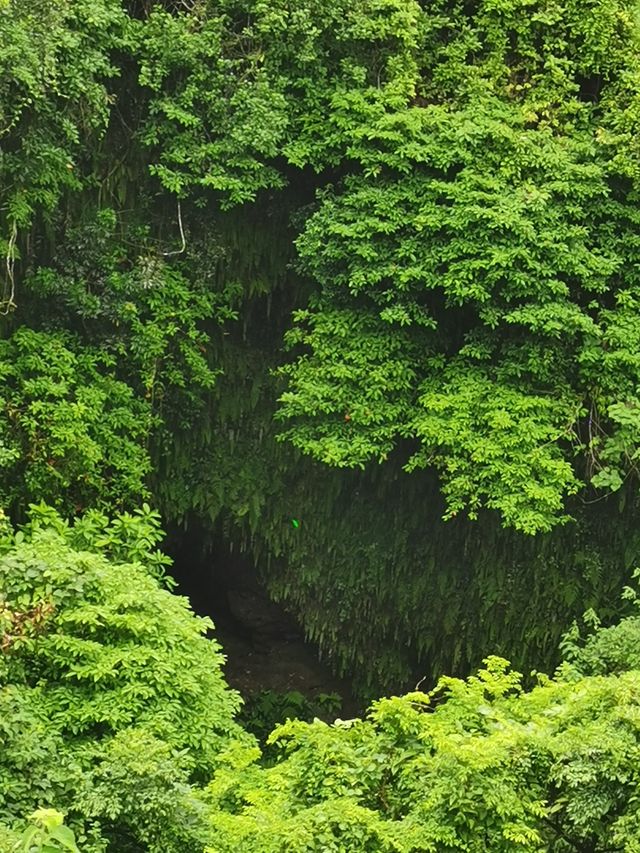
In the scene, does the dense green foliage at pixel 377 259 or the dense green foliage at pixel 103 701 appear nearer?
the dense green foliage at pixel 103 701

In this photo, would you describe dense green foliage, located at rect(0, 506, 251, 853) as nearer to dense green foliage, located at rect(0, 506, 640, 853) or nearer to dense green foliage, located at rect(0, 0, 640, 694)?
dense green foliage, located at rect(0, 506, 640, 853)

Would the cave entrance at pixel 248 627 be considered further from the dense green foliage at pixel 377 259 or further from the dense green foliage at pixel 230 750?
the dense green foliage at pixel 230 750

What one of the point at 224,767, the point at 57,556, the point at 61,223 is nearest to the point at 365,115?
the point at 61,223

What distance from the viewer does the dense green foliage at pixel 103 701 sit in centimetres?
532

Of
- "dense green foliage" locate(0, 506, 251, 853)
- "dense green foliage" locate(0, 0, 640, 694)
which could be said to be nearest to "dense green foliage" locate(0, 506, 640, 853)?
"dense green foliage" locate(0, 506, 251, 853)

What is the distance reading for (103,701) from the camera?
606cm

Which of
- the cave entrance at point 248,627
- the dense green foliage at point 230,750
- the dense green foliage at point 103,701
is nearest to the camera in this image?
the dense green foliage at point 230,750

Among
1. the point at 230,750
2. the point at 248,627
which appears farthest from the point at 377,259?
the point at 248,627

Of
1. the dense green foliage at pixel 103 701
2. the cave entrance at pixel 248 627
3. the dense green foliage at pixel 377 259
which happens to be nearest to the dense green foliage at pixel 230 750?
the dense green foliage at pixel 103 701

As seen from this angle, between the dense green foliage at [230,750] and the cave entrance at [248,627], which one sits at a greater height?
the dense green foliage at [230,750]

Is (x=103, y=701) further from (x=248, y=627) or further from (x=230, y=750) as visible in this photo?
(x=248, y=627)

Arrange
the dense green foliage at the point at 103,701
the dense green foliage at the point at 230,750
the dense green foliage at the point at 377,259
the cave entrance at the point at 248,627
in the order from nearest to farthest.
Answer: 1. the dense green foliage at the point at 230,750
2. the dense green foliage at the point at 103,701
3. the dense green foliage at the point at 377,259
4. the cave entrance at the point at 248,627

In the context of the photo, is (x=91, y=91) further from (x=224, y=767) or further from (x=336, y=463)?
(x=224, y=767)

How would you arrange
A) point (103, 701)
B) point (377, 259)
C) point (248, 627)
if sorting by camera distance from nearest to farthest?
point (103, 701), point (377, 259), point (248, 627)
